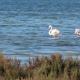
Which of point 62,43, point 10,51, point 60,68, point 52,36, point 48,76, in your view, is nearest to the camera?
point 48,76

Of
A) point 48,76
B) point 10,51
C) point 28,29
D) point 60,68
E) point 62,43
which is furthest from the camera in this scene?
point 28,29

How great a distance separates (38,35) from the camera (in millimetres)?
24750

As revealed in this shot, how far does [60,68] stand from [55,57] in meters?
0.62

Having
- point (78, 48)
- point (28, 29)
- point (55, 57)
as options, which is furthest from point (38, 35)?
point (55, 57)

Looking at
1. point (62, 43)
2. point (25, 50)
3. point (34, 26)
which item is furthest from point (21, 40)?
point (34, 26)

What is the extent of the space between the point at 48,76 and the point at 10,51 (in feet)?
30.5

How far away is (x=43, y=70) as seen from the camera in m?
9.86

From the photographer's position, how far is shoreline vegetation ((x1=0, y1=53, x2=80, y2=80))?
9367 mm

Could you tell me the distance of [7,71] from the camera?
9.68 m

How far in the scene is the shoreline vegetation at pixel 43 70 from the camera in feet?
30.7

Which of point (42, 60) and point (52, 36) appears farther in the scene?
point (52, 36)

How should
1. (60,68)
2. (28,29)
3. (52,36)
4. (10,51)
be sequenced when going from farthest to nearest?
(28,29) < (52,36) < (10,51) < (60,68)

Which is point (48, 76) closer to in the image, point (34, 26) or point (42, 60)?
point (42, 60)

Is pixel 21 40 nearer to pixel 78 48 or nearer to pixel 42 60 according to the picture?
pixel 78 48
